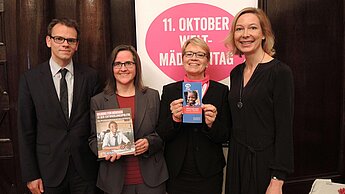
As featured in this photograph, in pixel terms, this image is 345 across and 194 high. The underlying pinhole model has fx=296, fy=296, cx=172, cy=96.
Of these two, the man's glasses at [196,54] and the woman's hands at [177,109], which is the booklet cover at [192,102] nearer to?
the woman's hands at [177,109]

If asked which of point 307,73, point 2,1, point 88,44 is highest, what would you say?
point 2,1

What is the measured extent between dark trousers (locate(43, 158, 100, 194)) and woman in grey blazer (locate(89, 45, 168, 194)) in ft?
0.49

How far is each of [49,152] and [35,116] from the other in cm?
29

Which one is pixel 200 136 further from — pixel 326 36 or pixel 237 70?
pixel 326 36

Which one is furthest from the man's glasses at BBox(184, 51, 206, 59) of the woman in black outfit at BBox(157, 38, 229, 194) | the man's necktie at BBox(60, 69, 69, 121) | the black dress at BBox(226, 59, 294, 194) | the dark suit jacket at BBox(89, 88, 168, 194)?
the man's necktie at BBox(60, 69, 69, 121)

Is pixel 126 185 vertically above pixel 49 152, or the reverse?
pixel 49 152

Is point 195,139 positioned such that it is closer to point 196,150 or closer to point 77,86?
point 196,150

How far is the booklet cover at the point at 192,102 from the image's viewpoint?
198cm

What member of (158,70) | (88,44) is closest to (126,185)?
(158,70)

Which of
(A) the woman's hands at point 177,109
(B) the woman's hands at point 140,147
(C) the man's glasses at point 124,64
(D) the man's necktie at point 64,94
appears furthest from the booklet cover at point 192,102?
(D) the man's necktie at point 64,94

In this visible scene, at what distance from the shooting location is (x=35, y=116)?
2230 mm

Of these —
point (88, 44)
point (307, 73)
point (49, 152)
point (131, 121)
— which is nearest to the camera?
point (131, 121)

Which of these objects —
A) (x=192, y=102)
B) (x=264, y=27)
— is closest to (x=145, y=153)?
(x=192, y=102)

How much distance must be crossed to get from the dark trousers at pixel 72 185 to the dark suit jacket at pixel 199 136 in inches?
25.7
